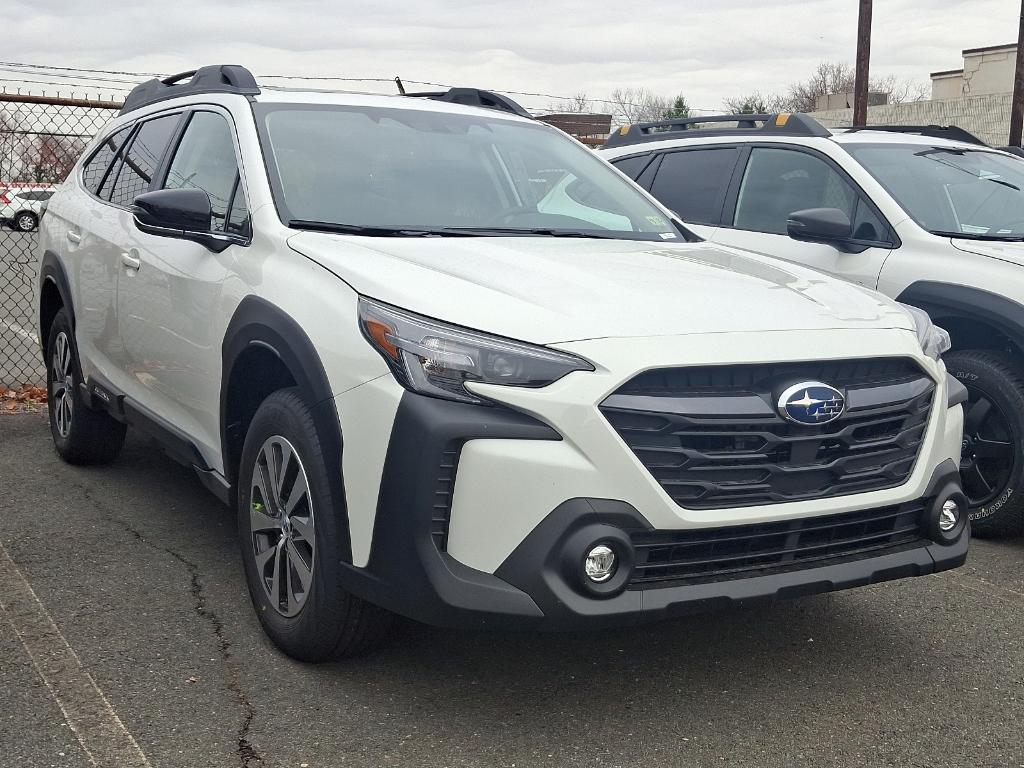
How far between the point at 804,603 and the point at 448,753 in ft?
5.66

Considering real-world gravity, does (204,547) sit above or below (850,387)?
below

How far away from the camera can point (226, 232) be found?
4.11 m

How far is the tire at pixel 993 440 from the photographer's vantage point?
490cm

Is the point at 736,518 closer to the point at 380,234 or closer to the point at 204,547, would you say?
the point at 380,234

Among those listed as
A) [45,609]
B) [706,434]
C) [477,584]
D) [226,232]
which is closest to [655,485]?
[706,434]

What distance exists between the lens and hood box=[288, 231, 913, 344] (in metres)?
3.06

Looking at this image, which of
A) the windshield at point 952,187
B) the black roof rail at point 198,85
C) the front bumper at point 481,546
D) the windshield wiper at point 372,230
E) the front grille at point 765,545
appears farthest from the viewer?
the windshield at point 952,187

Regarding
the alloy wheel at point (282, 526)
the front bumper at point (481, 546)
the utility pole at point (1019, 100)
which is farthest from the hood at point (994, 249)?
the utility pole at point (1019, 100)

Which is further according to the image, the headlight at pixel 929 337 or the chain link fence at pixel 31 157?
the chain link fence at pixel 31 157

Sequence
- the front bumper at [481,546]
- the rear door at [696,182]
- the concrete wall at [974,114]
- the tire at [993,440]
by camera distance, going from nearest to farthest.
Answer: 1. the front bumper at [481,546]
2. the tire at [993,440]
3. the rear door at [696,182]
4. the concrete wall at [974,114]

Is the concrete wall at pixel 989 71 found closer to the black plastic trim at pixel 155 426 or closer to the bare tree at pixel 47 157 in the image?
the bare tree at pixel 47 157

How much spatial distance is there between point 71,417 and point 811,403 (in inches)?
162

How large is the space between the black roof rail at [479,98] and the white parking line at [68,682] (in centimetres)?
269

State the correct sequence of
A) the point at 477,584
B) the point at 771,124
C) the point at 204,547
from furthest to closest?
the point at 771,124 < the point at 204,547 < the point at 477,584
